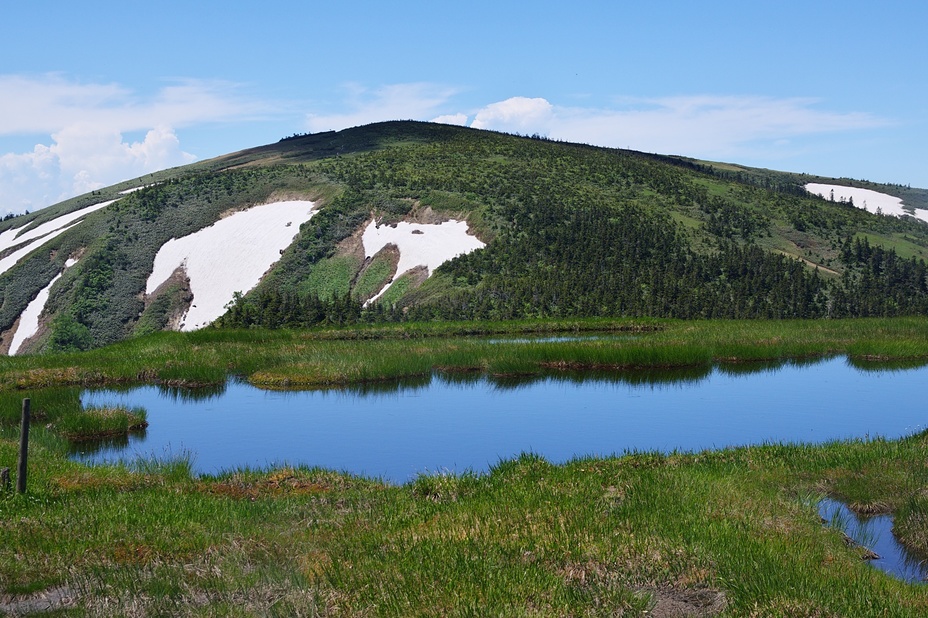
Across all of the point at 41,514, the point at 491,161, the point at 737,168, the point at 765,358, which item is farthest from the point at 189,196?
the point at 737,168

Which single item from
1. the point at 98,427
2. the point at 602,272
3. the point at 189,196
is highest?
the point at 189,196

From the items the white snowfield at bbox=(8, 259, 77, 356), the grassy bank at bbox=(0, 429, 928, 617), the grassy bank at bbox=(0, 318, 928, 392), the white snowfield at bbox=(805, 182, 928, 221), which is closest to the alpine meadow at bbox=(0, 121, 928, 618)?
the grassy bank at bbox=(0, 429, 928, 617)

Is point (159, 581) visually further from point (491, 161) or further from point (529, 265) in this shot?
point (491, 161)

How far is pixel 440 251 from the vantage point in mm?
75938

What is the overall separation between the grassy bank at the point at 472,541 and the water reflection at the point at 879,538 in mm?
307

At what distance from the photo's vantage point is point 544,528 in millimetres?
13398

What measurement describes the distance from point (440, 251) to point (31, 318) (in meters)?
36.8

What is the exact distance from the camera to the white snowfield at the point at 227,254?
77562 millimetres

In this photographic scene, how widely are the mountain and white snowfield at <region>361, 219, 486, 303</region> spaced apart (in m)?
0.21

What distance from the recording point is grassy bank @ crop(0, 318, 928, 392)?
3634cm

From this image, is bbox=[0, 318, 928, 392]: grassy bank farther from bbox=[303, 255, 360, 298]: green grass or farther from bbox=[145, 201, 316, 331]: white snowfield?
bbox=[145, 201, 316, 331]: white snowfield

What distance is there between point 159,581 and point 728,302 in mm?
58783

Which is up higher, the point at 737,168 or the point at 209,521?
the point at 737,168

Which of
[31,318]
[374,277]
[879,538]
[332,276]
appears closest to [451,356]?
[879,538]
